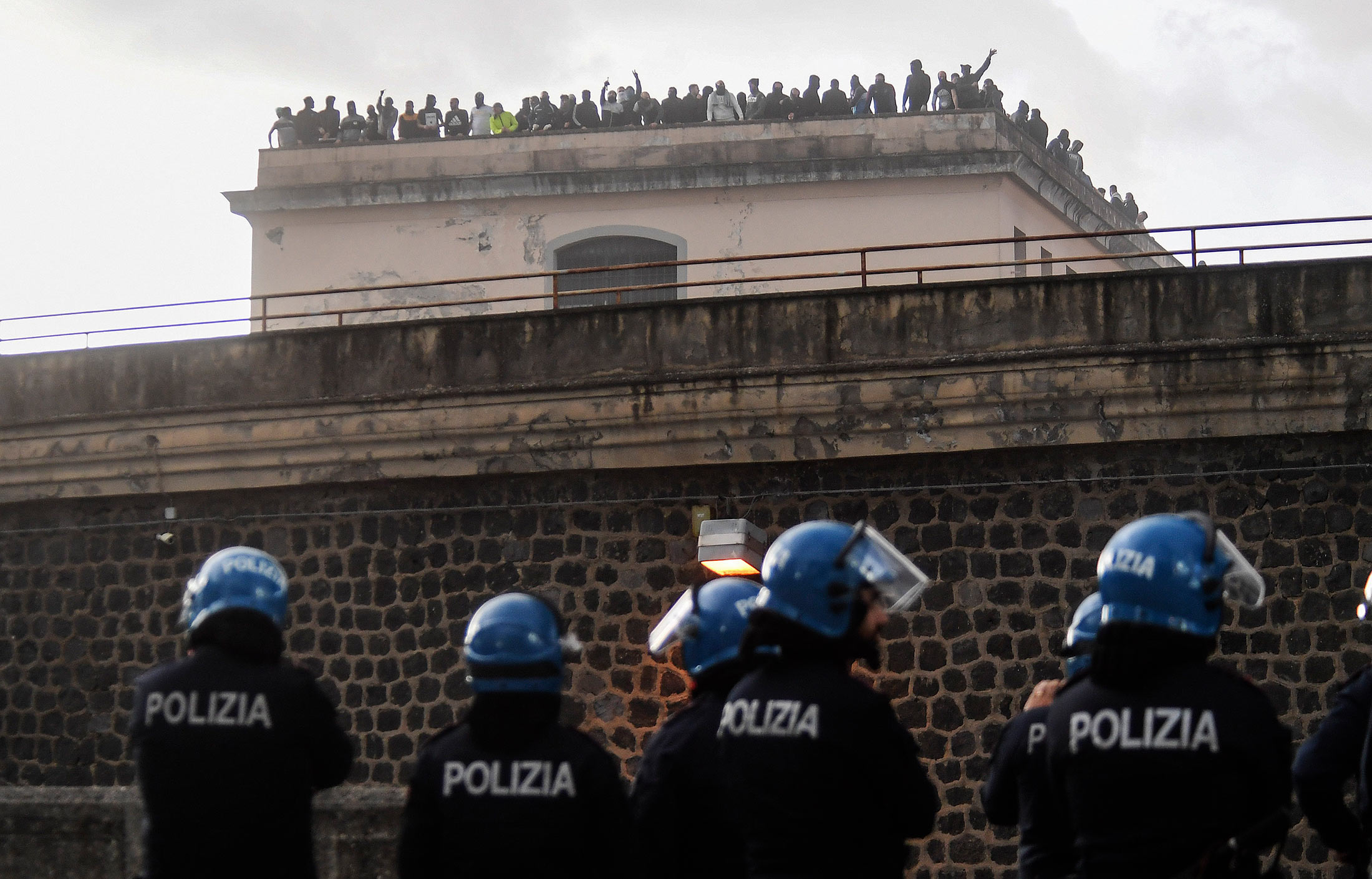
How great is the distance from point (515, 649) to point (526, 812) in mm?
448

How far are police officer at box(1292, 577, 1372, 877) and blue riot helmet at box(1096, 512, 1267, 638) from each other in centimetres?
75

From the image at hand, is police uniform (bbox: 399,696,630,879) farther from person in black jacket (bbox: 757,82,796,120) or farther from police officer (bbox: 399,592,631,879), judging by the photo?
person in black jacket (bbox: 757,82,796,120)

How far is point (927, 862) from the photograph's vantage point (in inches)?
544

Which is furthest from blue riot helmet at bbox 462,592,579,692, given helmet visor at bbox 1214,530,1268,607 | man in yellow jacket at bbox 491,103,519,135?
man in yellow jacket at bbox 491,103,519,135

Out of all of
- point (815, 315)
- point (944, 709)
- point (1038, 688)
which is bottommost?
point (944, 709)

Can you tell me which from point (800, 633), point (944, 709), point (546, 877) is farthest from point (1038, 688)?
point (944, 709)

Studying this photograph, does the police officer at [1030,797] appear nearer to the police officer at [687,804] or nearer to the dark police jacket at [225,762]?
the police officer at [687,804]

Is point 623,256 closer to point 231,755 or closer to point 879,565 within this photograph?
point 231,755

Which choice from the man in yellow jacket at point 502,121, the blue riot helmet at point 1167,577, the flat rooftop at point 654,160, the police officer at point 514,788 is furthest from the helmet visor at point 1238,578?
the man in yellow jacket at point 502,121

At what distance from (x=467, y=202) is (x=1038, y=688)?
59.3 ft

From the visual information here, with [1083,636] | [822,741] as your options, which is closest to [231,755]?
[822,741]

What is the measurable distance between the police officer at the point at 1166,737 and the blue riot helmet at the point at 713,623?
113cm

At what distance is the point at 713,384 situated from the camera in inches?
574

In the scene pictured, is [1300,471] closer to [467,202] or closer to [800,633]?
[800,633]
